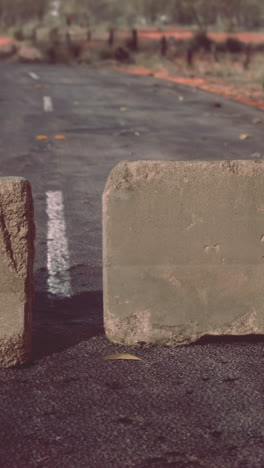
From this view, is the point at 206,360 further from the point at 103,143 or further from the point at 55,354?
the point at 103,143

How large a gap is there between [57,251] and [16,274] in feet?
7.85

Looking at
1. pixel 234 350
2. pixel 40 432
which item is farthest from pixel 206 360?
pixel 40 432

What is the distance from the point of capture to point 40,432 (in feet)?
11.7

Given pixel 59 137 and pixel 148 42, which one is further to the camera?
pixel 148 42

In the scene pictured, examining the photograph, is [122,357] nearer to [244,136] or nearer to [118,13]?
[244,136]

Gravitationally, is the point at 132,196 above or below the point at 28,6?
above

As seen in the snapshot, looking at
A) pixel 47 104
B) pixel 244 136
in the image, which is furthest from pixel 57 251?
pixel 47 104

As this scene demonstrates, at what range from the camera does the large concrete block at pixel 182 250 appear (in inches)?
173

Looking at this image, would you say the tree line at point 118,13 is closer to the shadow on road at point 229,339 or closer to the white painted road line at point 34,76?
the white painted road line at point 34,76

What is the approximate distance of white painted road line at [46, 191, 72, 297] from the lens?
577 cm

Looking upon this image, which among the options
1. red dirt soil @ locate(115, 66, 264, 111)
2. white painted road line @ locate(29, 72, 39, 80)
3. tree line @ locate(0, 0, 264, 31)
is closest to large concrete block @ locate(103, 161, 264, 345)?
red dirt soil @ locate(115, 66, 264, 111)

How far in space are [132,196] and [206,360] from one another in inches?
35.9

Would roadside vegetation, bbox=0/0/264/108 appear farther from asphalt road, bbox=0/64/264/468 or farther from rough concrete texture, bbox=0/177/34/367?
rough concrete texture, bbox=0/177/34/367

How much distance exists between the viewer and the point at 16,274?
14.1 feet
